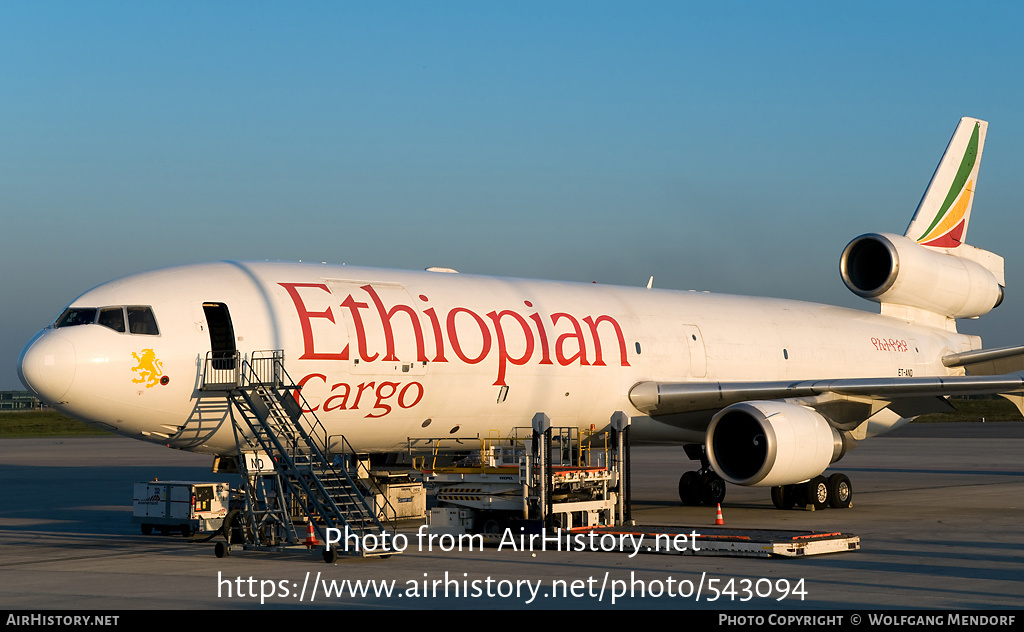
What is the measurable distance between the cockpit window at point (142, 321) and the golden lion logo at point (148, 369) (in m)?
0.33

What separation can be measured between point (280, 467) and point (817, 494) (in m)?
11.9

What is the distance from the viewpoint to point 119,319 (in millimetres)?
16812

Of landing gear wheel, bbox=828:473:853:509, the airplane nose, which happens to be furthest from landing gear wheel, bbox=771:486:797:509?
the airplane nose

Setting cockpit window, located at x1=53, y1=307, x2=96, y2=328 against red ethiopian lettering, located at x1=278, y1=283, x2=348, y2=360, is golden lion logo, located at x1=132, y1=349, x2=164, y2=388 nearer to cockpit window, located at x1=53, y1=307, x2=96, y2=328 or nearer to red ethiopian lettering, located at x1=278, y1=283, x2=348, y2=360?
cockpit window, located at x1=53, y1=307, x2=96, y2=328

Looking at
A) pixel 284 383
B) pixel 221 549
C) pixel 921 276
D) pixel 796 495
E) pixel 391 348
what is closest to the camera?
pixel 221 549

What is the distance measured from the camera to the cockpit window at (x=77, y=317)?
1688cm

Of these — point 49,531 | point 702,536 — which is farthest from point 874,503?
point 49,531

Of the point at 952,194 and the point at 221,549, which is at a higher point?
the point at 952,194

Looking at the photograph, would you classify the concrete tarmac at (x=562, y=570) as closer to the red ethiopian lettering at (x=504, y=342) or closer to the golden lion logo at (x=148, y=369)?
the golden lion logo at (x=148, y=369)

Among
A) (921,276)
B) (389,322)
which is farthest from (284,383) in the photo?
(921,276)

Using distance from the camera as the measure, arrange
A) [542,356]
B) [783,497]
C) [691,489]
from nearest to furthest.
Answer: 1. [542,356]
2. [783,497]
3. [691,489]

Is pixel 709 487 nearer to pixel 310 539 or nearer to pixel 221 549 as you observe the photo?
pixel 310 539

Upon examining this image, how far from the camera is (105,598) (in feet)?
39.2

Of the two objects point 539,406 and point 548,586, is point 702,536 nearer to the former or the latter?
point 548,586
